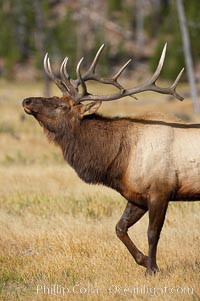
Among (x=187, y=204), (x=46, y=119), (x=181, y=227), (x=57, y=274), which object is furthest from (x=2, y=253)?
(x=187, y=204)

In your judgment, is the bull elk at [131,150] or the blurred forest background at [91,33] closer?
the bull elk at [131,150]

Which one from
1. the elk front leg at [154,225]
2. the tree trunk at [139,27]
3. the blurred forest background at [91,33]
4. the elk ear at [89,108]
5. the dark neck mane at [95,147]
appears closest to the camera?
the elk front leg at [154,225]

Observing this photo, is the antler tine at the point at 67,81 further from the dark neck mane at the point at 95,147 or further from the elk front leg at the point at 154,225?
the elk front leg at the point at 154,225

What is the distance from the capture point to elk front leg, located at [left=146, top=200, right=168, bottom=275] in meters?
7.50

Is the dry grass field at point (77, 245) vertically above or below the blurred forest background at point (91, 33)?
above

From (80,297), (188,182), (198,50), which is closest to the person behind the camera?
(80,297)

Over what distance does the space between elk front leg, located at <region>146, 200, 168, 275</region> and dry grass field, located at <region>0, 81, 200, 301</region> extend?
139mm

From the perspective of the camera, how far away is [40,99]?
8.16 meters

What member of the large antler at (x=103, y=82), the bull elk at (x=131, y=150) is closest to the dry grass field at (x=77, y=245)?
the bull elk at (x=131, y=150)

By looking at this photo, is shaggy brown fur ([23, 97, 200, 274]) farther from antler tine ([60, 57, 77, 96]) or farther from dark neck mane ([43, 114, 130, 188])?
antler tine ([60, 57, 77, 96])

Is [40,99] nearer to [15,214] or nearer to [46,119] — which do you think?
[46,119]

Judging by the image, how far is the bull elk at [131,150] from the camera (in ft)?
24.7

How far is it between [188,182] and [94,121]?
1288mm

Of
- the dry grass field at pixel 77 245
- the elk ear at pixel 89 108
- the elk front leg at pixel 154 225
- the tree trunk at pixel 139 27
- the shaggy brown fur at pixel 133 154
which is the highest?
the elk ear at pixel 89 108
